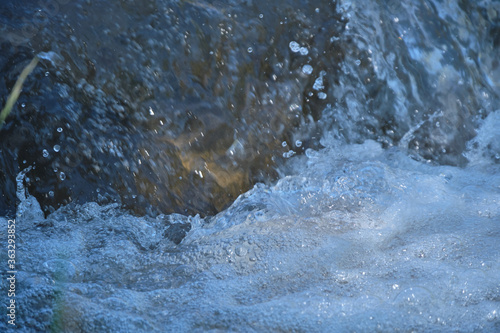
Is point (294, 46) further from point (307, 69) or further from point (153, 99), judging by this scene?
point (153, 99)

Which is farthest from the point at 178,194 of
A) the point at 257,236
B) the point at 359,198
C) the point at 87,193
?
the point at 359,198

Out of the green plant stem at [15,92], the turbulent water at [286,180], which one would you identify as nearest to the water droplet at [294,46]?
the turbulent water at [286,180]

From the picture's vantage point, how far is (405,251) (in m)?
1.81

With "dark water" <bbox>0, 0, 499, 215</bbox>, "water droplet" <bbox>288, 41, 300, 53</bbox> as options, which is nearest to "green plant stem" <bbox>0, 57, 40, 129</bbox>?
"dark water" <bbox>0, 0, 499, 215</bbox>

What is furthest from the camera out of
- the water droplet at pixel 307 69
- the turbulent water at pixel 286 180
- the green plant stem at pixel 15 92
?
the water droplet at pixel 307 69

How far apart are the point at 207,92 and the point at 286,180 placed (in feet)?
1.78

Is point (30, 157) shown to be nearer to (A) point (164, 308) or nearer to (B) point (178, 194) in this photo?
(B) point (178, 194)

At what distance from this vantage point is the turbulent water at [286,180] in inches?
61.9

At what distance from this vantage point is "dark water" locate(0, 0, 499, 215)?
2182 millimetres

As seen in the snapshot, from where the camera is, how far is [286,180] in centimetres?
233

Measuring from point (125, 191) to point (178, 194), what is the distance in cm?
23

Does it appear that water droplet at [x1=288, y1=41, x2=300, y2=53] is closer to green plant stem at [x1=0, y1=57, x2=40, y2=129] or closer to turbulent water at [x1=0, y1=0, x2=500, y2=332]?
turbulent water at [x1=0, y1=0, x2=500, y2=332]

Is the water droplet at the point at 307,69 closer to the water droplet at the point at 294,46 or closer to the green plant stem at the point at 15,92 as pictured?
the water droplet at the point at 294,46

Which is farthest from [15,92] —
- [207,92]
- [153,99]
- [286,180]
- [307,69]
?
[307,69]
